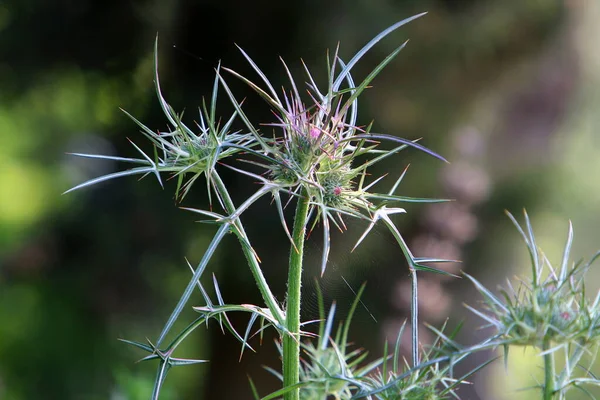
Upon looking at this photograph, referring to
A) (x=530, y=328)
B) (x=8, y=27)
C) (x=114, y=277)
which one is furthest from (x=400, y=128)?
(x=530, y=328)

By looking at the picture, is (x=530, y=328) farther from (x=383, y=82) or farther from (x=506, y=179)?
(x=506, y=179)

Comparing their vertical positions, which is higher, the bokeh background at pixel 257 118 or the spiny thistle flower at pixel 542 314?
the spiny thistle flower at pixel 542 314

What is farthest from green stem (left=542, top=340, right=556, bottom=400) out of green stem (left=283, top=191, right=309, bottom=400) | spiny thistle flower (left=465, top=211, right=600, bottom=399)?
green stem (left=283, top=191, right=309, bottom=400)

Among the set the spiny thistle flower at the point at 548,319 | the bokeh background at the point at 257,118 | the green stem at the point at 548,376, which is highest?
the spiny thistle flower at the point at 548,319

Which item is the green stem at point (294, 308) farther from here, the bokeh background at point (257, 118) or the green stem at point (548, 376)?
the bokeh background at point (257, 118)

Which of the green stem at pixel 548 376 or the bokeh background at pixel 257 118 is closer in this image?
the green stem at pixel 548 376

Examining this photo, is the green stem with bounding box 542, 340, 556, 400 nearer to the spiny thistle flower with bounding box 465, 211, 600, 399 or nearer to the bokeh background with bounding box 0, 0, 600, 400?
the spiny thistle flower with bounding box 465, 211, 600, 399

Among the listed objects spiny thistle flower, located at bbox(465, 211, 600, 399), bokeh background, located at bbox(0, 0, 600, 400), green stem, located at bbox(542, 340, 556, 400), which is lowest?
bokeh background, located at bbox(0, 0, 600, 400)

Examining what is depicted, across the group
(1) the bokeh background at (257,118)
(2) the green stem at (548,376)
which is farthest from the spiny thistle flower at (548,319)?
(1) the bokeh background at (257,118)

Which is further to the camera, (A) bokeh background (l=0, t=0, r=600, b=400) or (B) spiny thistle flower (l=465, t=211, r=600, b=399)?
(A) bokeh background (l=0, t=0, r=600, b=400)
